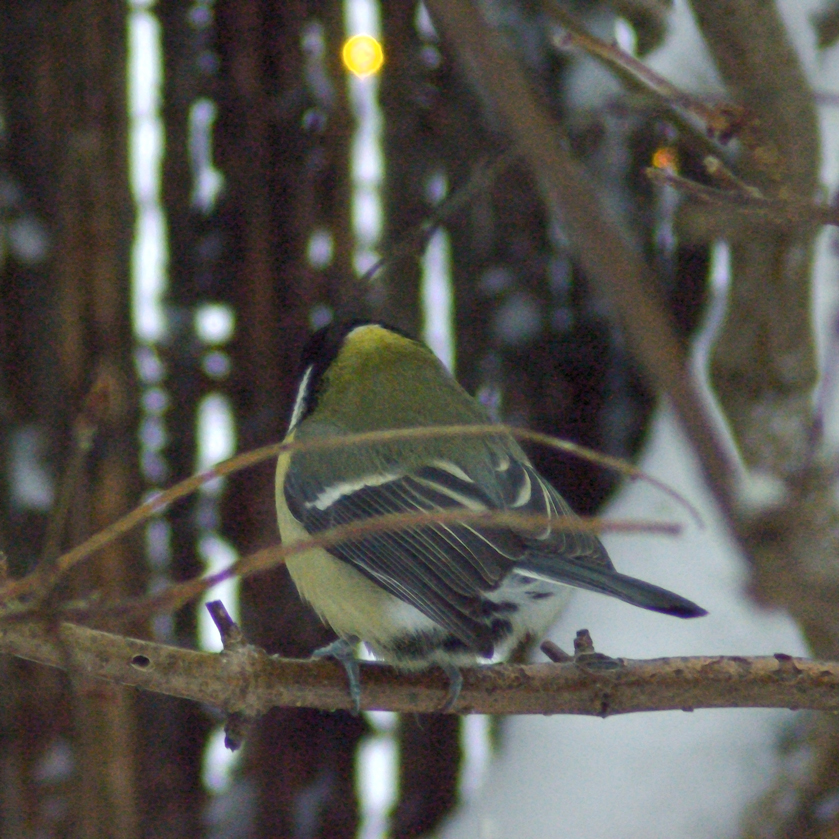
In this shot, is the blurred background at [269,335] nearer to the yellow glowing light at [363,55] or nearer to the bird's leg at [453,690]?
the yellow glowing light at [363,55]

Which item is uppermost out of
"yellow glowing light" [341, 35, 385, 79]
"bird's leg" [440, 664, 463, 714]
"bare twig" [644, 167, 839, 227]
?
"yellow glowing light" [341, 35, 385, 79]

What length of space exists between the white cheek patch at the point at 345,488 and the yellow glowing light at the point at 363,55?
2.64ft

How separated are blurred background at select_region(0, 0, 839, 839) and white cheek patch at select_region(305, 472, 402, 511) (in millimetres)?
319

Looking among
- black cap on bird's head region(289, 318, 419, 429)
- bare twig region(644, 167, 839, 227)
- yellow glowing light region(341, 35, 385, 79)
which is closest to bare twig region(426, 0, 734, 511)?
bare twig region(644, 167, 839, 227)

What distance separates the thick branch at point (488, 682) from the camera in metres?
1.00

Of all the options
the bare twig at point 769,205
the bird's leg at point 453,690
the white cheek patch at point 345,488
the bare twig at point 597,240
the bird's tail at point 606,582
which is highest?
the bare twig at point 769,205

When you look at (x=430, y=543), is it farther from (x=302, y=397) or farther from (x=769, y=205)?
(x=769, y=205)

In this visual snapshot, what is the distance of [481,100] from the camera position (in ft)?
6.17

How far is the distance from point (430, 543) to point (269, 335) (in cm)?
77

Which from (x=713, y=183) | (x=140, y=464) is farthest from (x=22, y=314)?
(x=713, y=183)

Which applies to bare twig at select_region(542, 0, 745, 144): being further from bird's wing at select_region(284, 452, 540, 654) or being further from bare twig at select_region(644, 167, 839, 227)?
bird's wing at select_region(284, 452, 540, 654)

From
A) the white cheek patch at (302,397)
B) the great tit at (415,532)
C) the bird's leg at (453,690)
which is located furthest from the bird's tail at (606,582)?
the white cheek patch at (302,397)

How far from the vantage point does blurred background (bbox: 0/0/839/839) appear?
1.76 metres

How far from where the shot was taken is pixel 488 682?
1.16m
